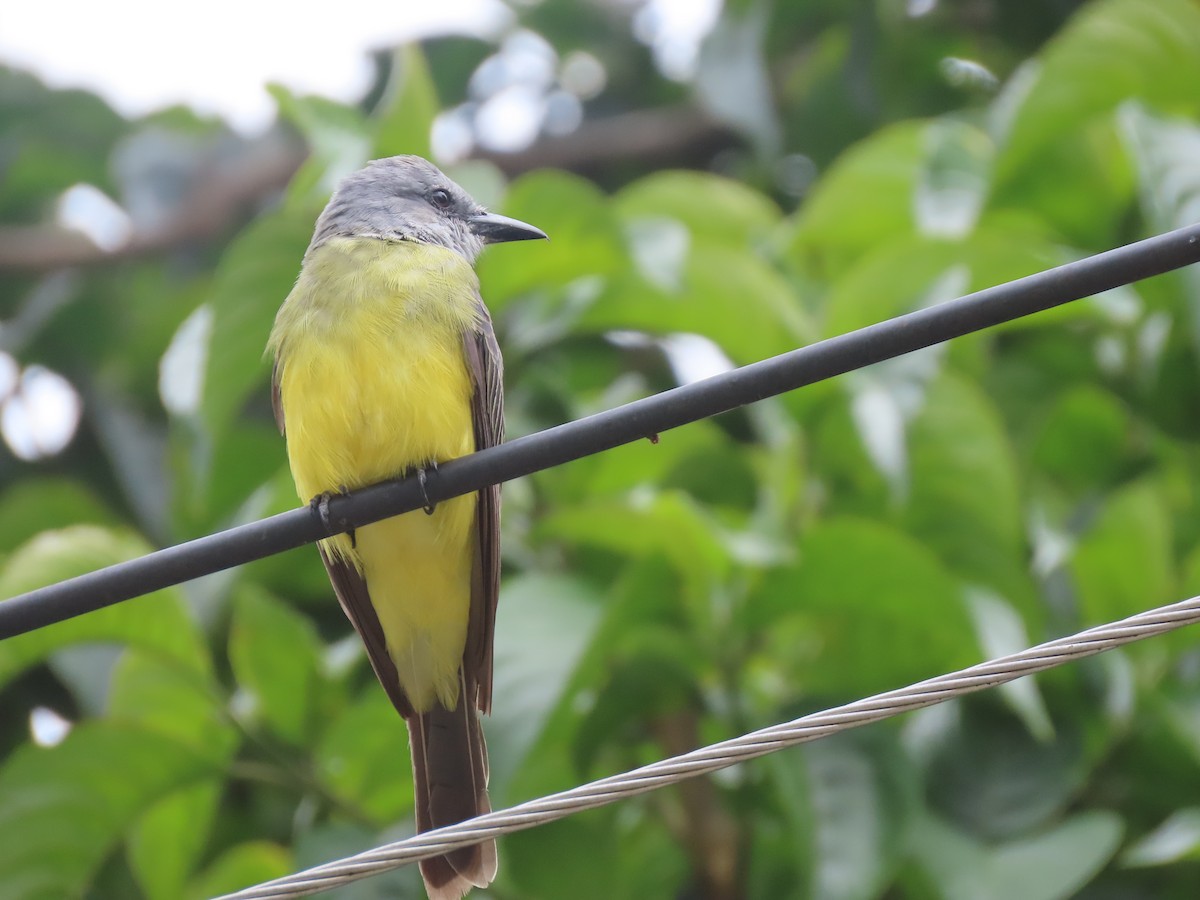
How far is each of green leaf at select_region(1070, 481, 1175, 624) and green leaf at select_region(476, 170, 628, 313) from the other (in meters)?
1.76

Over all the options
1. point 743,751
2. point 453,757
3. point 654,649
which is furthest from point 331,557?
point 743,751

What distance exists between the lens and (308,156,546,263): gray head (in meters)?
4.32

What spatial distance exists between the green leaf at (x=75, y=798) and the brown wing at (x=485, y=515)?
98cm

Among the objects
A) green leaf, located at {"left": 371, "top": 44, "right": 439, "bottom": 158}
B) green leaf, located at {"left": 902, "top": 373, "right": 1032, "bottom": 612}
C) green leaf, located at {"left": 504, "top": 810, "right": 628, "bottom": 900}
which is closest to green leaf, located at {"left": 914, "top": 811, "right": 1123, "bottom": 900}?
green leaf, located at {"left": 902, "top": 373, "right": 1032, "bottom": 612}

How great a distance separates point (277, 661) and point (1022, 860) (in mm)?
2277

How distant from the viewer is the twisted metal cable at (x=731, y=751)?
235 cm

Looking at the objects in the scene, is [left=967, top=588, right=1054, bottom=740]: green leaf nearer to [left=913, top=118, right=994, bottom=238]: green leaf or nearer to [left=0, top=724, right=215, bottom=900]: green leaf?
[left=913, top=118, right=994, bottom=238]: green leaf

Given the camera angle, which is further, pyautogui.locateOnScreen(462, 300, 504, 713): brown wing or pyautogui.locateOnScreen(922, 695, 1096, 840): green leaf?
pyautogui.locateOnScreen(922, 695, 1096, 840): green leaf

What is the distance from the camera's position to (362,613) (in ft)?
13.6

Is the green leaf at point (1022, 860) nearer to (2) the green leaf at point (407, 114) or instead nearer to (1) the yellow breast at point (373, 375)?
(1) the yellow breast at point (373, 375)

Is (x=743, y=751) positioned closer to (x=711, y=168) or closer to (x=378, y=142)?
(x=378, y=142)

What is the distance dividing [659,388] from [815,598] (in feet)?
6.76

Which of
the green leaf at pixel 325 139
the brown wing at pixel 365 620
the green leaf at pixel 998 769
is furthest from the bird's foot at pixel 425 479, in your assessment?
the green leaf at pixel 998 769

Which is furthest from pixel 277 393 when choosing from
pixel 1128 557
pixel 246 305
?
pixel 1128 557
